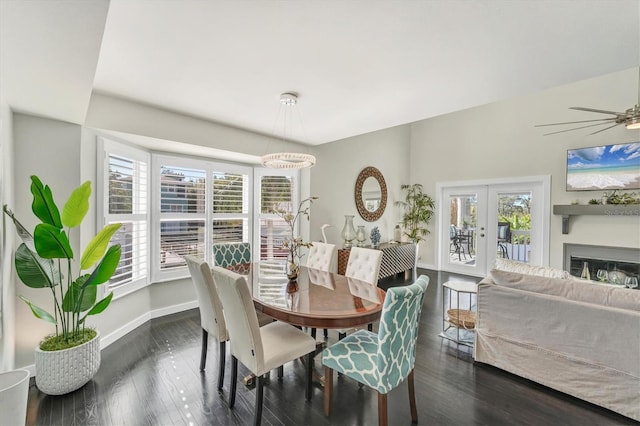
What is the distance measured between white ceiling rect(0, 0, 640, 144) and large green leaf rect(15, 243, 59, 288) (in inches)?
45.3

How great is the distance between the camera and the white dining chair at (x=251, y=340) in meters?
1.68

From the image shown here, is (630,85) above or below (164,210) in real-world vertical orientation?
above

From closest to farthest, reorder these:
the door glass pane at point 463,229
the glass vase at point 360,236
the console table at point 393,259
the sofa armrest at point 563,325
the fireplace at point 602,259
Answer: the sofa armrest at point 563,325, the fireplace at point 602,259, the console table at point 393,259, the glass vase at point 360,236, the door glass pane at point 463,229

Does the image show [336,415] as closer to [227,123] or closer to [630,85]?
[227,123]

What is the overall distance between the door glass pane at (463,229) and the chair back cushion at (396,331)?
5012 millimetres

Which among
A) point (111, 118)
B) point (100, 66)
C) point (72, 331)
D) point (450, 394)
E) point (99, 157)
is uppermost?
point (100, 66)

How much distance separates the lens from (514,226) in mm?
5348

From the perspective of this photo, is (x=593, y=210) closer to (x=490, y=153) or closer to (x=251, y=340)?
(x=490, y=153)

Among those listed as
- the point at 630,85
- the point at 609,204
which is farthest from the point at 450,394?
the point at 630,85

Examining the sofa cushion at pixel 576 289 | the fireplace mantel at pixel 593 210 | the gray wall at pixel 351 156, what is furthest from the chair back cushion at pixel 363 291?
the fireplace mantel at pixel 593 210

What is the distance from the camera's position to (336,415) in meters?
1.87

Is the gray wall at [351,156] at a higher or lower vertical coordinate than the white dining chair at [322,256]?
higher

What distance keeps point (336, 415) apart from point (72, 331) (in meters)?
2.32

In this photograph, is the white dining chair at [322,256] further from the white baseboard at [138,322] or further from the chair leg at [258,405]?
the white baseboard at [138,322]
